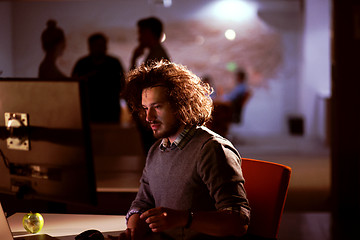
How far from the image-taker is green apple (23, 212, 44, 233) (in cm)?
163

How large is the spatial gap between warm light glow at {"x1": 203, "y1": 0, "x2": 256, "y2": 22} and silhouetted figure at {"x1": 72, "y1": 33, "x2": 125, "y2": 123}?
2510 mm

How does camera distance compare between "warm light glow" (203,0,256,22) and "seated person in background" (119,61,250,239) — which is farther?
"warm light glow" (203,0,256,22)

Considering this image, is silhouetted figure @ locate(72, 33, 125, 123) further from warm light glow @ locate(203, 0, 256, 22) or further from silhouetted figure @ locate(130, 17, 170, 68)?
warm light glow @ locate(203, 0, 256, 22)

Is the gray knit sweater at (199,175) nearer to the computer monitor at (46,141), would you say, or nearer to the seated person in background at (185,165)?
the seated person in background at (185,165)

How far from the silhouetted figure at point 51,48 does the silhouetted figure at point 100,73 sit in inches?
8.2

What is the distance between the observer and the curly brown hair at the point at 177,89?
163 cm

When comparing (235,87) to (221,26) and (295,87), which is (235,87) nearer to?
(295,87)

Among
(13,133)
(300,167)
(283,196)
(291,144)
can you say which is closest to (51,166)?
(13,133)

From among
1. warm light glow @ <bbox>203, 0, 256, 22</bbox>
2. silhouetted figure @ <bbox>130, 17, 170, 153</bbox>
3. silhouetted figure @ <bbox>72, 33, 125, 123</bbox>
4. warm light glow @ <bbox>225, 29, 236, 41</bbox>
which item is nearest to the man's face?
silhouetted figure @ <bbox>130, 17, 170, 153</bbox>

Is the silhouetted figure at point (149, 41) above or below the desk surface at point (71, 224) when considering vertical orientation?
above

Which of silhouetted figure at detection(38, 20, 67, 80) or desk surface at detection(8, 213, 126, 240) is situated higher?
silhouetted figure at detection(38, 20, 67, 80)

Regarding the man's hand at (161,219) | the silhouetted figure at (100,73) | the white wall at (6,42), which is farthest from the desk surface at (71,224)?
the white wall at (6,42)

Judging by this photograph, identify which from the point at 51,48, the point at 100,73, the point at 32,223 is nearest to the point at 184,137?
the point at 32,223

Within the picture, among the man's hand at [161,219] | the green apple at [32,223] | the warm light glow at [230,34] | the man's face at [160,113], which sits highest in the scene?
the warm light glow at [230,34]
